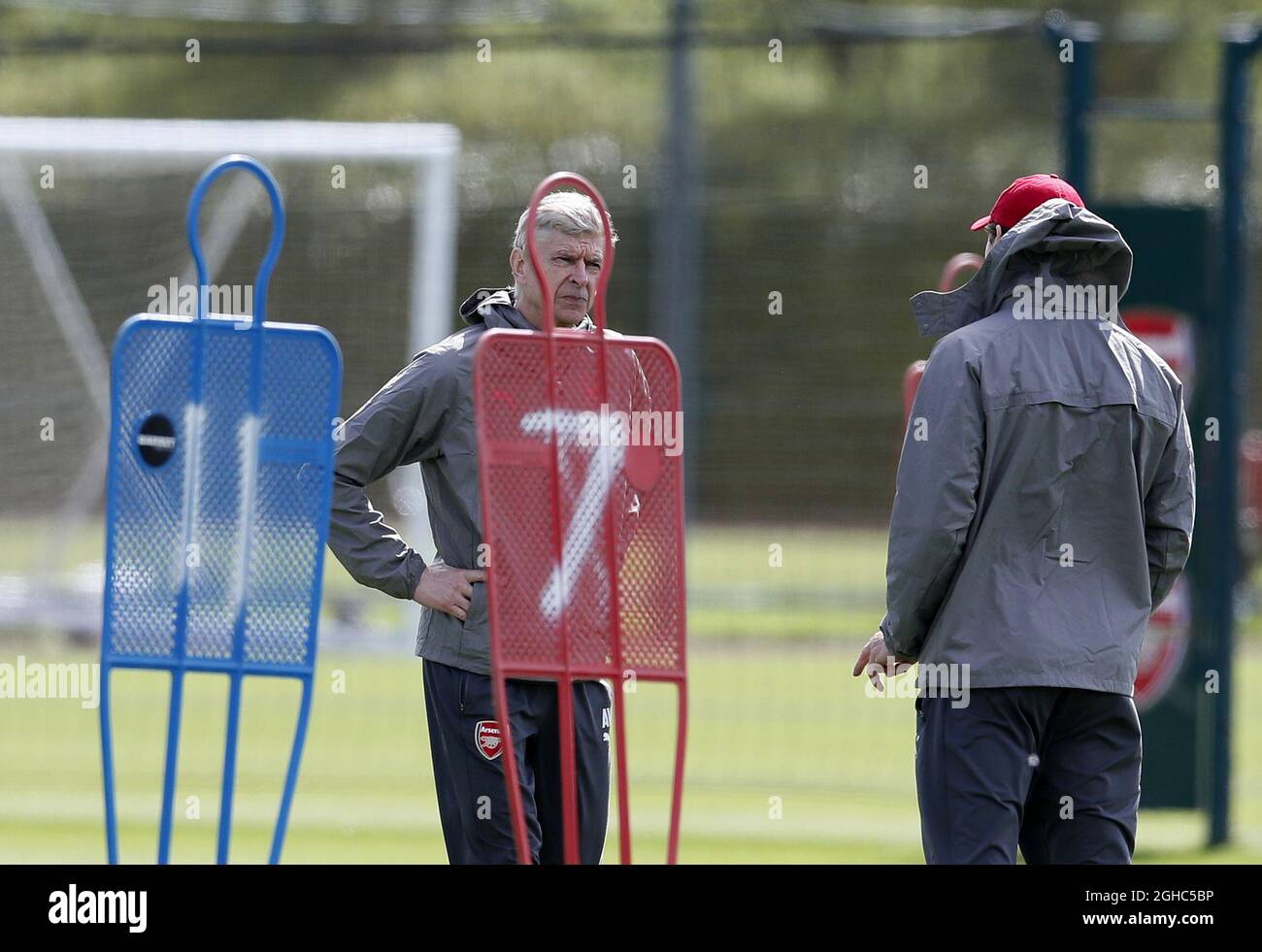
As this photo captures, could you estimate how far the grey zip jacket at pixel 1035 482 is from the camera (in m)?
4.05

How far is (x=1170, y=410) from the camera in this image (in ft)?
13.8

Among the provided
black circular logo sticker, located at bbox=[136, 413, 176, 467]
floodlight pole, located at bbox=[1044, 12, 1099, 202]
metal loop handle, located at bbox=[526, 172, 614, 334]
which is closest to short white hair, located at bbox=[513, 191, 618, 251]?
metal loop handle, located at bbox=[526, 172, 614, 334]

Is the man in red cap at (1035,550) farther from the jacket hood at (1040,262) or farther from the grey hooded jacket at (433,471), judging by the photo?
the grey hooded jacket at (433,471)

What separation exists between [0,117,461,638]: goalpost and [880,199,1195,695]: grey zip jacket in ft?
22.6

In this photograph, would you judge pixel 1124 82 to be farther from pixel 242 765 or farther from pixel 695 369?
pixel 242 765

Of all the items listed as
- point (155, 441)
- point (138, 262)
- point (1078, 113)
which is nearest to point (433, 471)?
point (155, 441)

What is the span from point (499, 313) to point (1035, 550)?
1.38 m

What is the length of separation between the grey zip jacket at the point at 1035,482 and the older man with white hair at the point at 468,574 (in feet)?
2.76

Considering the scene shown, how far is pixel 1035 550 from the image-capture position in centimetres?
410

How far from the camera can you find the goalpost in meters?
11.1

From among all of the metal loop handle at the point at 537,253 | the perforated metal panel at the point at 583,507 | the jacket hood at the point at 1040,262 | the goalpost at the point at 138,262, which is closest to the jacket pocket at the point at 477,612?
the perforated metal panel at the point at 583,507
